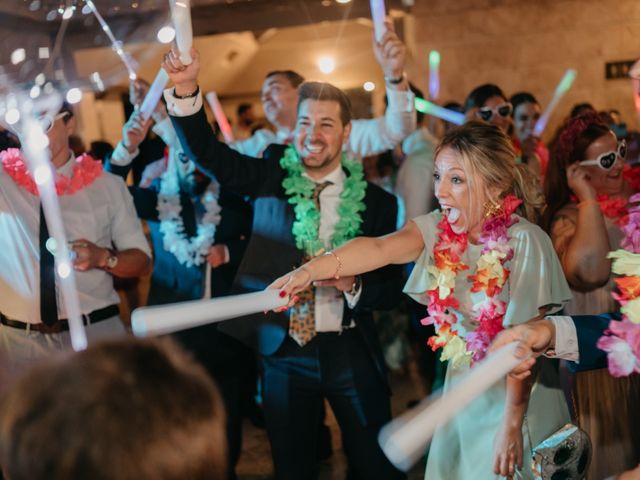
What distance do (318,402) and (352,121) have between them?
143cm

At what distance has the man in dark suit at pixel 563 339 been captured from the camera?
1793 mm

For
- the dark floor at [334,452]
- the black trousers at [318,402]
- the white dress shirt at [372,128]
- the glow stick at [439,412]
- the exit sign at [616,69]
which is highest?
the exit sign at [616,69]

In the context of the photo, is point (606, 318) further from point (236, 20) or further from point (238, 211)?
point (236, 20)

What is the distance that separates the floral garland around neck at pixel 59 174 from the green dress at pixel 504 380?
54.8 inches

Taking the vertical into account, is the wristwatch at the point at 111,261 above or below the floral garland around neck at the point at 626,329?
above

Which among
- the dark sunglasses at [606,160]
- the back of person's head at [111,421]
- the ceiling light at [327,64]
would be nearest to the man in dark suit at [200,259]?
the dark sunglasses at [606,160]

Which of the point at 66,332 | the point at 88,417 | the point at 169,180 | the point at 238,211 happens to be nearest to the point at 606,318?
the point at 88,417

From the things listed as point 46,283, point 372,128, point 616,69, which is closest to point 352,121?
point 372,128

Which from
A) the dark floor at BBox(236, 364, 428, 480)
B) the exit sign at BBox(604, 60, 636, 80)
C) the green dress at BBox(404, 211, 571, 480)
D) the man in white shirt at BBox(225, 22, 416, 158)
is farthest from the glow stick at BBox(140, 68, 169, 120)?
the exit sign at BBox(604, 60, 636, 80)

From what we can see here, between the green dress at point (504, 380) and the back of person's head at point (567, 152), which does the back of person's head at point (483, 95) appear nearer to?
the back of person's head at point (567, 152)

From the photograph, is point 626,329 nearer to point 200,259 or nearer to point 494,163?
point 494,163

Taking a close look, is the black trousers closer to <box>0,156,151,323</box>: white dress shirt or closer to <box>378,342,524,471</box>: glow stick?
<box>0,156,151,323</box>: white dress shirt

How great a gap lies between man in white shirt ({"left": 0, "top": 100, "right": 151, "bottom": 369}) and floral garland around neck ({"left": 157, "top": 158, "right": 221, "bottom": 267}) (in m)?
0.60

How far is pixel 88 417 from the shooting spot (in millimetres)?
997
